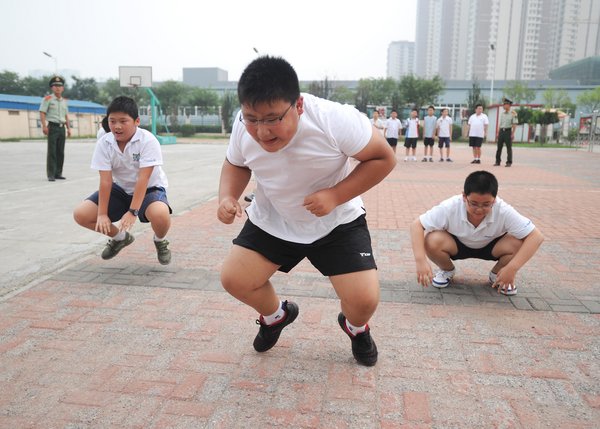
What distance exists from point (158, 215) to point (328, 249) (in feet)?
6.75

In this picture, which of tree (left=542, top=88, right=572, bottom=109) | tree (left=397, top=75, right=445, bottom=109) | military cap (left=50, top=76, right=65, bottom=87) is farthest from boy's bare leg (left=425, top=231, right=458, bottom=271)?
tree (left=542, top=88, right=572, bottom=109)

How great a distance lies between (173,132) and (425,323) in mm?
44837

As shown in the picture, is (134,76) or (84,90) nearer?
(134,76)

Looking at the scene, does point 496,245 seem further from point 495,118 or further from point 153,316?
point 495,118

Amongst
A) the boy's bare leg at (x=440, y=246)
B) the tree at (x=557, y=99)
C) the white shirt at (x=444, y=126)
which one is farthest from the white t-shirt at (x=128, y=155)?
the tree at (x=557, y=99)

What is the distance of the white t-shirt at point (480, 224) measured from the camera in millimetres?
3549

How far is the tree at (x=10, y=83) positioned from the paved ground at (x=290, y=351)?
→ 65.4 meters

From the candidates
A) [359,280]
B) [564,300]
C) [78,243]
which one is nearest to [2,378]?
[359,280]

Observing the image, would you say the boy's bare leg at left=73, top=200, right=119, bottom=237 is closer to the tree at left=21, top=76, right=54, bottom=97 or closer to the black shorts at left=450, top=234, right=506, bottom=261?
the black shorts at left=450, top=234, right=506, bottom=261

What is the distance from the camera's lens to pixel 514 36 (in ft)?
281

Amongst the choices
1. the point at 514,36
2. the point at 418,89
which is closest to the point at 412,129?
the point at 418,89

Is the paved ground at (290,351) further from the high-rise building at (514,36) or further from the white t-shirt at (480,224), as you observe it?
the high-rise building at (514,36)

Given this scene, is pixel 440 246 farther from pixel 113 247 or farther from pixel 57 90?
pixel 57 90

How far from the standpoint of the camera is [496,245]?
12.0ft
